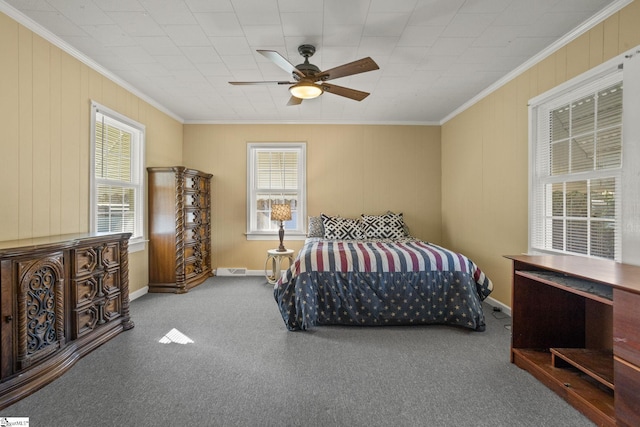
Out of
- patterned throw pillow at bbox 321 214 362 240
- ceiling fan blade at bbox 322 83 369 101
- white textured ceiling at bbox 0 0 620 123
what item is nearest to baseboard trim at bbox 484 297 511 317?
patterned throw pillow at bbox 321 214 362 240

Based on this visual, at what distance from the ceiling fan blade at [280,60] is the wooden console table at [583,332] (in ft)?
7.33

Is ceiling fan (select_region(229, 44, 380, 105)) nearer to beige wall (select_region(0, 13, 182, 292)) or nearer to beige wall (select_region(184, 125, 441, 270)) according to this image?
beige wall (select_region(0, 13, 182, 292))

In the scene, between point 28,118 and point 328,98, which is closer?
point 28,118

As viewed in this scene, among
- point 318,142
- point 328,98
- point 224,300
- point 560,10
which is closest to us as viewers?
point 560,10

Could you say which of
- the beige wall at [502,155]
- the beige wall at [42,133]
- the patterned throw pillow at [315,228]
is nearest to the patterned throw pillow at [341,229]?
the patterned throw pillow at [315,228]

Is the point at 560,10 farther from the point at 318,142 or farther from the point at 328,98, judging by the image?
the point at 318,142

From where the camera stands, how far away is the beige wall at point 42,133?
6.97ft

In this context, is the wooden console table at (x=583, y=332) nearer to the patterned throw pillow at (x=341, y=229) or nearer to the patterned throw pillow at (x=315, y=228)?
the patterned throw pillow at (x=341, y=229)

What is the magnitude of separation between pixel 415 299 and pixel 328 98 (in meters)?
2.65

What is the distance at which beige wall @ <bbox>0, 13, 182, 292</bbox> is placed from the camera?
212cm

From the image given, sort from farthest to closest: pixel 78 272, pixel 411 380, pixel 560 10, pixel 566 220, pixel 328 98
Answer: pixel 328 98, pixel 566 220, pixel 78 272, pixel 560 10, pixel 411 380

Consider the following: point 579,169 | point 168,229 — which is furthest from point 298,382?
point 168,229

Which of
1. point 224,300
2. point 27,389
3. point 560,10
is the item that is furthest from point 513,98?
point 27,389

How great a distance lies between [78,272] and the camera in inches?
87.6
